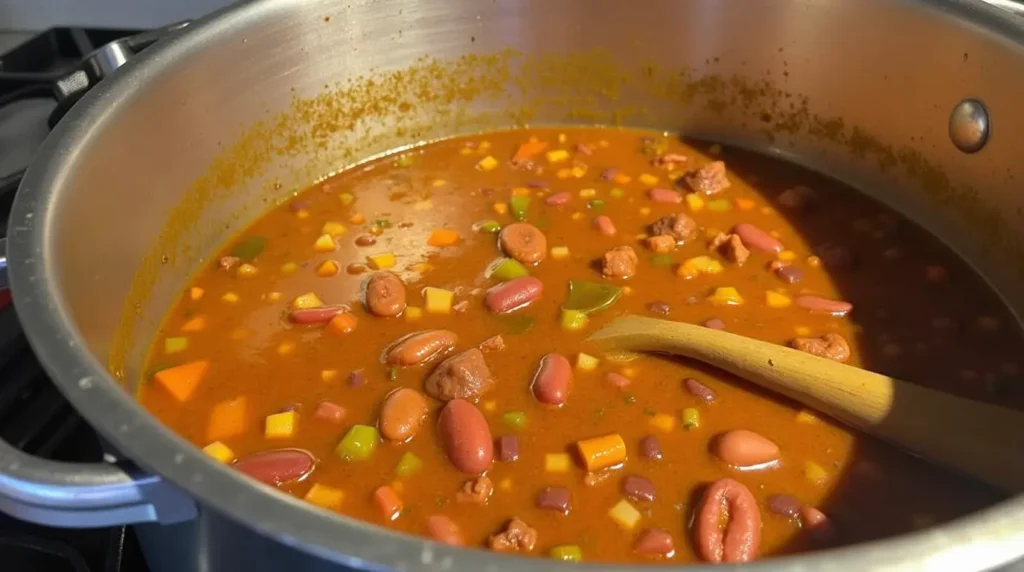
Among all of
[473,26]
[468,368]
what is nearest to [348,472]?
[468,368]

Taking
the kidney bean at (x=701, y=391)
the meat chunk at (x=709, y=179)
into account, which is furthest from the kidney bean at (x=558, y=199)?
the kidney bean at (x=701, y=391)

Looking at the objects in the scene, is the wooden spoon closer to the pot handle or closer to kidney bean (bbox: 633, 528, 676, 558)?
kidney bean (bbox: 633, 528, 676, 558)

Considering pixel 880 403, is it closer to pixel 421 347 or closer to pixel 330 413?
pixel 421 347

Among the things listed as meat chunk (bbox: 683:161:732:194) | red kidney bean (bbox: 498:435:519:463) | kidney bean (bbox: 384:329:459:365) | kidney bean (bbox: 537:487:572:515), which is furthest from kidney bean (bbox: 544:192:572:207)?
kidney bean (bbox: 537:487:572:515)

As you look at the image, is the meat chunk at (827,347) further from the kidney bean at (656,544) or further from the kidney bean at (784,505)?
the kidney bean at (656,544)

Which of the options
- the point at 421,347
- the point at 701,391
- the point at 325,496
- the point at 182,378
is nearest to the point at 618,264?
the point at 701,391

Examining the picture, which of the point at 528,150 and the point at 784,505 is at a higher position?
the point at 528,150
